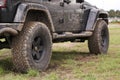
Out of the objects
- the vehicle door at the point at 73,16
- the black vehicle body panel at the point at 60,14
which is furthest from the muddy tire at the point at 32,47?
the vehicle door at the point at 73,16

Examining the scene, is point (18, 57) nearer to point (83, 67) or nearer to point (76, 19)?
point (83, 67)

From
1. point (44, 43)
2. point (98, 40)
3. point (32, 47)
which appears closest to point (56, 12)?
point (44, 43)

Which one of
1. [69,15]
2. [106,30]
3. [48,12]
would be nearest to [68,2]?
[69,15]

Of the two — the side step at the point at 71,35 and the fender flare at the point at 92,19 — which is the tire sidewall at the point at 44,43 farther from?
the fender flare at the point at 92,19

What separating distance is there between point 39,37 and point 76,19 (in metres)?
2.45

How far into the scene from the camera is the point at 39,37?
7.72 metres

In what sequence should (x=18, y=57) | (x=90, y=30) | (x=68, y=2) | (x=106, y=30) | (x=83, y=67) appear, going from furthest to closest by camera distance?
(x=106, y=30) → (x=90, y=30) → (x=68, y=2) → (x=83, y=67) → (x=18, y=57)

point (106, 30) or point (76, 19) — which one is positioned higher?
point (76, 19)

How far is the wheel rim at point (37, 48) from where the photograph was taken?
24.8ft

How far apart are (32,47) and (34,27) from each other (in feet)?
1.17

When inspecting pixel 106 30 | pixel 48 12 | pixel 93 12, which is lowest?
pixel 106 30

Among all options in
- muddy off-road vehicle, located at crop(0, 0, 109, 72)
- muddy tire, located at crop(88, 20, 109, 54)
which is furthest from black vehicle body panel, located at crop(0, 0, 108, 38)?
muddy tire, located at crop(88, 20, 109, 54)

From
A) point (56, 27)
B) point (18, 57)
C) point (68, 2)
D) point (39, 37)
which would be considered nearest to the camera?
point (18, 57)

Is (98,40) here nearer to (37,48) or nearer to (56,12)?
(56,12)
